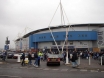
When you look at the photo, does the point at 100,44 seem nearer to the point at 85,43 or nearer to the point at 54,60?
the point at 54,60

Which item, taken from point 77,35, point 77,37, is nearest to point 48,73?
point 77,37

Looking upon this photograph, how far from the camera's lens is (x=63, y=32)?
2655 inches

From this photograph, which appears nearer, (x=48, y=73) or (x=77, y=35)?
(x=48, y=73)

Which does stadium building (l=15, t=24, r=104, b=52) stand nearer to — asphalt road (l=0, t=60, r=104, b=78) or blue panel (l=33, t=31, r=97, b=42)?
blue panel (l=33, t=31, r=97, b=42)

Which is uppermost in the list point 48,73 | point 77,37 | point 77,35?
point 77,35

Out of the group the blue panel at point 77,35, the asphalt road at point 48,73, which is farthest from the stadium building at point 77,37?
the asphalt road at point 48,73

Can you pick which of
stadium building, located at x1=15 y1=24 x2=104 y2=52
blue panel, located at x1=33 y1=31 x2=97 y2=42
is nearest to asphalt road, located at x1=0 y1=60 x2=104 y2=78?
stadium building, located at x1=15 y1=24 x2=104 y2=52

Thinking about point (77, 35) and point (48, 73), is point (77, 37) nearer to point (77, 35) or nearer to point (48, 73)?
point (77, 35)

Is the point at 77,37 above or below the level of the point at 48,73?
above

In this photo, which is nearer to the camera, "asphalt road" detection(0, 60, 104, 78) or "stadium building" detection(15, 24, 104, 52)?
"asphalt road" detection(0, 60, 104, 78)

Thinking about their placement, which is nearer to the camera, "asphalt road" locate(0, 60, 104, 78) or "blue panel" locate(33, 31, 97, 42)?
"asphalt road" locate(0, 60, 104, 78)

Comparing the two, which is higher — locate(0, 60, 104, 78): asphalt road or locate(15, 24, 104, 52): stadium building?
locate(15, 24, 104, 52): stadium building

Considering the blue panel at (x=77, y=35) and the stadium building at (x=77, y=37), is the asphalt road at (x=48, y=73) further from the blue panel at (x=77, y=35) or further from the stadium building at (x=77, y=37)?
the blue panel at (x=77, y=35)

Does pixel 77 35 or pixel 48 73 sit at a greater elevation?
pixel 77 35
